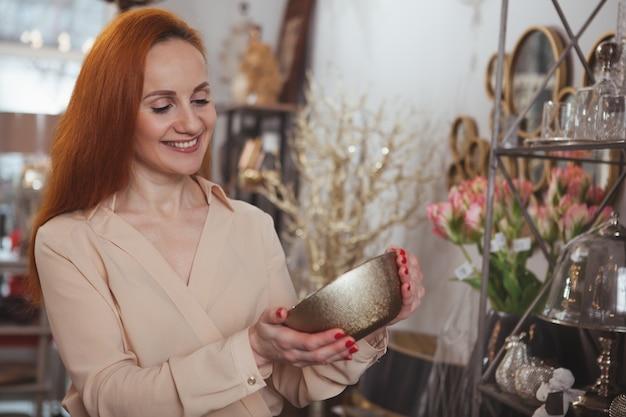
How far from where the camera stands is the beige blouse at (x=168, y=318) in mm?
1332

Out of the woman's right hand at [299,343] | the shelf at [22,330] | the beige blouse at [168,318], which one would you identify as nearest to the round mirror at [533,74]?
the beige blouse at [168,318]

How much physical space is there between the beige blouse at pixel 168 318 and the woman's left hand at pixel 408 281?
4.7 inches

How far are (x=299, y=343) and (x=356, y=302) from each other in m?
0.10

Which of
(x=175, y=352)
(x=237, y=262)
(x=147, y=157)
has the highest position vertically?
(x=147, y=157)

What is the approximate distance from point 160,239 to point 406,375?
3.40ft

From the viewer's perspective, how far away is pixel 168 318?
1.48m

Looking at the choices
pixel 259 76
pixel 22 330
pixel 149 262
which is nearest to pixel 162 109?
pixel 149 262

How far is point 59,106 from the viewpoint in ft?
17.8

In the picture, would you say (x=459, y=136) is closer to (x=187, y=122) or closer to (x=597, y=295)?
(x=597, y=295)

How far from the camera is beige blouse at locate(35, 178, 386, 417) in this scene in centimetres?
133

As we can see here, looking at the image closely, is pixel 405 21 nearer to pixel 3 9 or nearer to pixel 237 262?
pixel 237 262

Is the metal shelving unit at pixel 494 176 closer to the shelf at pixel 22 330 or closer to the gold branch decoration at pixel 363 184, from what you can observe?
the gold branch decoration at pixel 363 184

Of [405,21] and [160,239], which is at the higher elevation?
[405,21]

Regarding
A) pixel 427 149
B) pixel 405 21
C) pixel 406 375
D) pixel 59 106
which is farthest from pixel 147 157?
pixel 59 106
